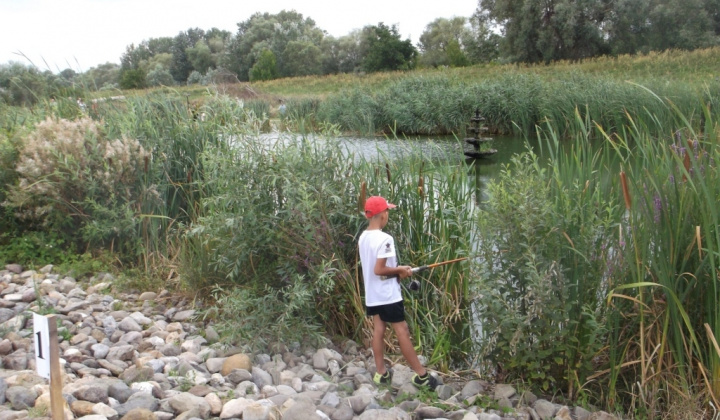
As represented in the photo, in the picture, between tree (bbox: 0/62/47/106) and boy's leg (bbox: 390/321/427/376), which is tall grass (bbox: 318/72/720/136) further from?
boy's leg (bbox: 390/321/427/376)

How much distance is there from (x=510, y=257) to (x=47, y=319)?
8.62ft

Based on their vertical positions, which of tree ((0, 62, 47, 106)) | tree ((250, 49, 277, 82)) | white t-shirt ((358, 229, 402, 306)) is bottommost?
white t-shirt ((358, 229, 402, 306))

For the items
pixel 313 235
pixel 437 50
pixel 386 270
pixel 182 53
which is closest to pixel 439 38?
pixel 437 50

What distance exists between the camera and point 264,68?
159ft

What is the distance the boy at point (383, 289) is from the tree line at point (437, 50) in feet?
77.4

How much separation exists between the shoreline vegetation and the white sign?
5.57 ft

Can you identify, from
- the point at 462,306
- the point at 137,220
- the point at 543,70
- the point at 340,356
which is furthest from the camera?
the point at 543,70

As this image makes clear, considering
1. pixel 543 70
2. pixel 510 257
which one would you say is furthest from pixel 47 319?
pixel 543 70

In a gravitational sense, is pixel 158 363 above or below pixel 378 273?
below

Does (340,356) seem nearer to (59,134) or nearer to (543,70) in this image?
(59,134)

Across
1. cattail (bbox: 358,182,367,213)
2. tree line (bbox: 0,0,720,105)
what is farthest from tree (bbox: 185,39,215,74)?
cattail (bbox: 358,182,367,213)

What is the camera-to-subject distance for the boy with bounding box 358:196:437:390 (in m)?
4.19

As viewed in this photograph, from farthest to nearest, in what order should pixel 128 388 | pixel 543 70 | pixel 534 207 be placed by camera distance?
pixel 543 70 < pixel 534 207 < pixel 128 388

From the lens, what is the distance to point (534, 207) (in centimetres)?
398
